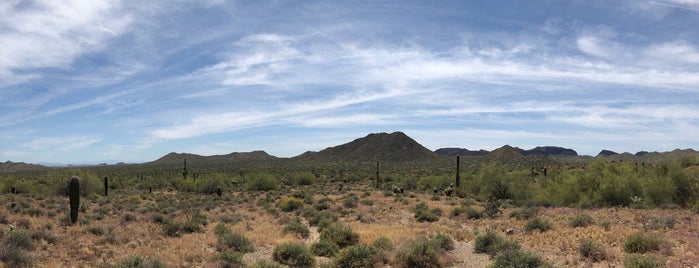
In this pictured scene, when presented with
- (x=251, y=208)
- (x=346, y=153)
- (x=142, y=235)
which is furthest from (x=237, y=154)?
(x=142, y=235)

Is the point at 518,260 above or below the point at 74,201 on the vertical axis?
below

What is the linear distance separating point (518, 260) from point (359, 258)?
4392mm

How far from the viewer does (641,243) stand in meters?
12.8

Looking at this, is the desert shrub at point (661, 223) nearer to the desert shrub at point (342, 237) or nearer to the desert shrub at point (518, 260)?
the desert shrub at point (518, 260)

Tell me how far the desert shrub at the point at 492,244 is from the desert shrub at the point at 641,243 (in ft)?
9.81

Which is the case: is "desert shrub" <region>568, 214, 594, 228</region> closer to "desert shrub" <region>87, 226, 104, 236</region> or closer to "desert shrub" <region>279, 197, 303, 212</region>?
"desert shrub" <region>279, 197, 303, 212</region>

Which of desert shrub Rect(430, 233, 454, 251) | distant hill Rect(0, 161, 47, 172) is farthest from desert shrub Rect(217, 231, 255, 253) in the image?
distant hill Rect(0, 161, 47, 172)

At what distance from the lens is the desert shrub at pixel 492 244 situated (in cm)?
1408

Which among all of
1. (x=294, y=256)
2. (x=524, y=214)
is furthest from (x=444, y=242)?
(x=524, y=214)

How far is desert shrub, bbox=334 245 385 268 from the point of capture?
43.3ft

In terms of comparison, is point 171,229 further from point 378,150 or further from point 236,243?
point 378,150

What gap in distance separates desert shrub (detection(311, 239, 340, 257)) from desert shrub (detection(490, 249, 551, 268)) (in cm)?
545

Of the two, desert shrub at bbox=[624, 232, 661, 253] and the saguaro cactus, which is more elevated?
the saguaro cactus

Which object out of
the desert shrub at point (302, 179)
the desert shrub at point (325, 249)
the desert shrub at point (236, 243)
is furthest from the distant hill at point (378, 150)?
the desert shrub at point (325, 249)
